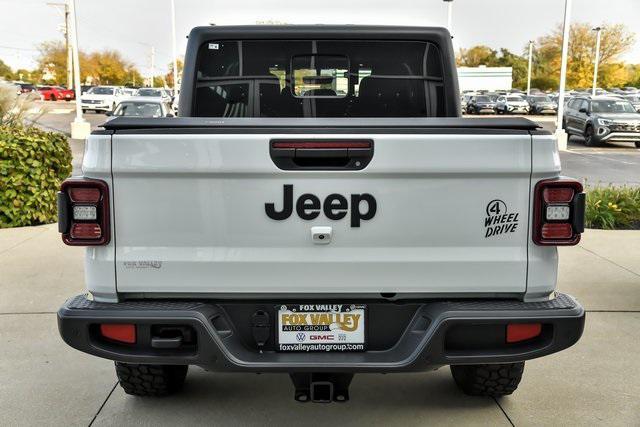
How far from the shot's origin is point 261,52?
4684 mm

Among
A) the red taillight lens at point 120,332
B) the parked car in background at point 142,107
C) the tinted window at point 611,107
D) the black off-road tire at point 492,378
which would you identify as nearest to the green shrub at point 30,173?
the red taillight lens at point 120,332

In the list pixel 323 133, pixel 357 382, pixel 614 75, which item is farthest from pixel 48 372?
pixel 614 75

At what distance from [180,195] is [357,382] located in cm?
192

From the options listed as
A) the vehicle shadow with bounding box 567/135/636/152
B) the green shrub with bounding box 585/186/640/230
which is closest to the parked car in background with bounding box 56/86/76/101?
the vehicle shadow with bounding box 567/135/636/152

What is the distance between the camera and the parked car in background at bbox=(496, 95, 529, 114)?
48.3 meters

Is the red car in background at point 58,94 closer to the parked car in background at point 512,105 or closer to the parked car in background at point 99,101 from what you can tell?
the parked car in background at point 99,101

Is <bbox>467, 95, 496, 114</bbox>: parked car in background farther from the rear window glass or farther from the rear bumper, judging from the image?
the rear bumper

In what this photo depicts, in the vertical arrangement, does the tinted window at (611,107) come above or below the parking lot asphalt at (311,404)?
above

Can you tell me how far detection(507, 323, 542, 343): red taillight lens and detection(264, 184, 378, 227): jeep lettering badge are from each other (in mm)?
771

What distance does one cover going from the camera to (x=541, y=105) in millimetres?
Result: 48969

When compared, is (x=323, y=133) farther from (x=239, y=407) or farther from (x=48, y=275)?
(x=48, y=275)

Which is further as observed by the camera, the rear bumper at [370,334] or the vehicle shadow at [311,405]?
the vehicle shadow at [311,405]

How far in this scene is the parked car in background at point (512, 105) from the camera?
159 feet

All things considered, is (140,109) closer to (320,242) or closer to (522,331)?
(320,242)
